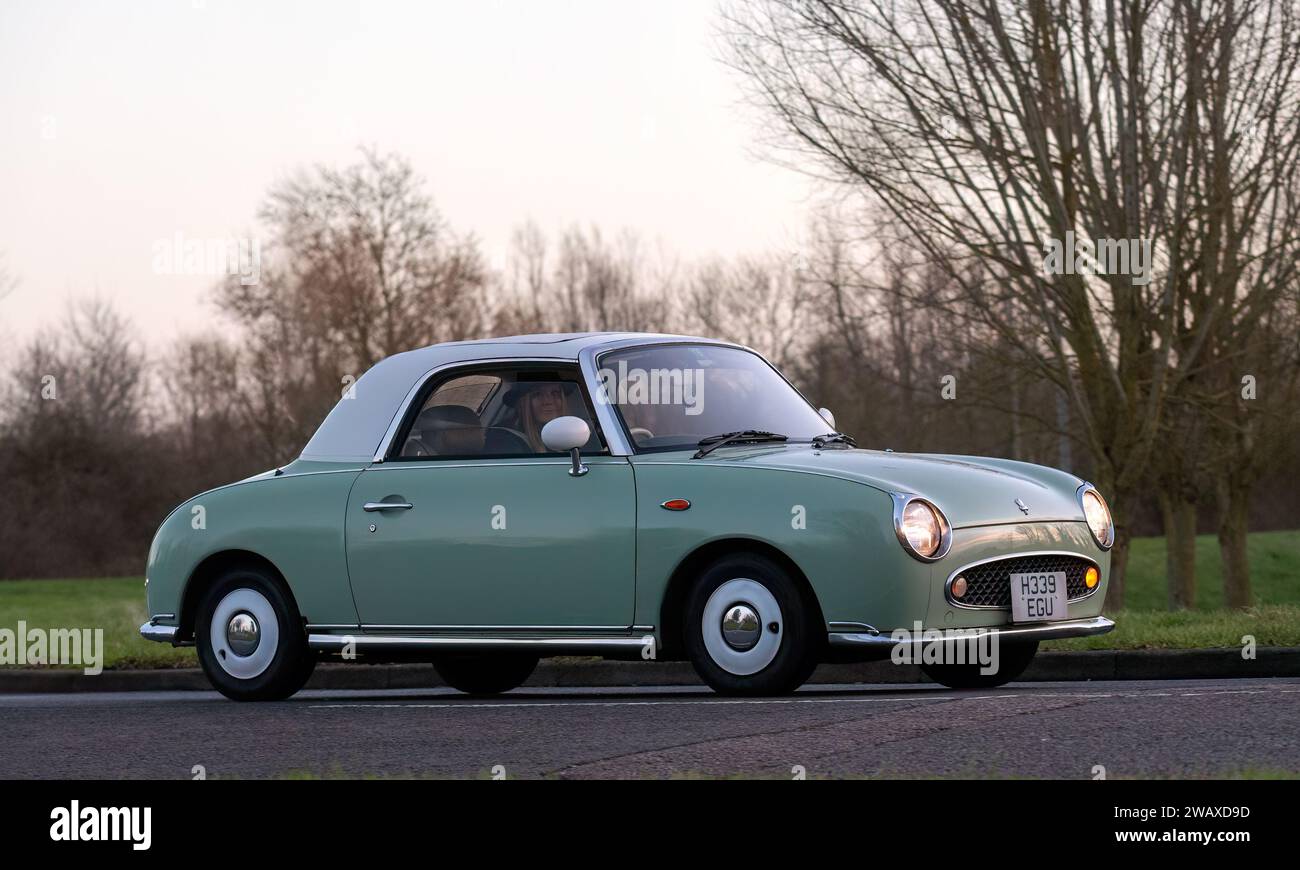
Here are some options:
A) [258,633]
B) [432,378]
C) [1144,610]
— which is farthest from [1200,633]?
[258,633]

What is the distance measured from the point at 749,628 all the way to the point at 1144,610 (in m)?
7.69

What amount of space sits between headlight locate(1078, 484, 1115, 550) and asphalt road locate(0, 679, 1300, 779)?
69cm

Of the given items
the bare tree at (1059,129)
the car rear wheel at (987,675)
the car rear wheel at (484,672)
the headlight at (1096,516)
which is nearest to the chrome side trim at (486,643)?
the car rear wheel at (484,672)

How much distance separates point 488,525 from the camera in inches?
335

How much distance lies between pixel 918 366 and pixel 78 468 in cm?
3787

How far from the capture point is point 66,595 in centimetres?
3812

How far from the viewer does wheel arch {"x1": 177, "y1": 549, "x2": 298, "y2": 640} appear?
9391mm

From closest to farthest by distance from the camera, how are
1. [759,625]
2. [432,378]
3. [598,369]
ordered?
[759,625] < [598,369] < [432,378]

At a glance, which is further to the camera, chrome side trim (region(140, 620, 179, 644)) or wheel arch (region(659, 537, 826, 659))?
chrome side trim (region(140, 620, 179, 644))

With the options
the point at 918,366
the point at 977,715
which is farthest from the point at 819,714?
the point at 918,366

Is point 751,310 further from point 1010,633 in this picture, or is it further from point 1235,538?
point 1010,633

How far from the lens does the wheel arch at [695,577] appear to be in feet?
25.2

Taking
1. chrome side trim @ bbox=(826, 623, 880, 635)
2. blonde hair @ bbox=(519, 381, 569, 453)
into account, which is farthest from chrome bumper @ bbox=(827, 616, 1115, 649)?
blonde hair @ bbox=(519, 381, 569, 453)

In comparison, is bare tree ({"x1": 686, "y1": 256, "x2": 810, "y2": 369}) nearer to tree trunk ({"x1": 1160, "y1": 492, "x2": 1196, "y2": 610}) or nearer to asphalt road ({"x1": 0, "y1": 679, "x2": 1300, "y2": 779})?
tree trunk ({"x1": 1160, "y1": 492, "x2": 1196, "y2": 610})
